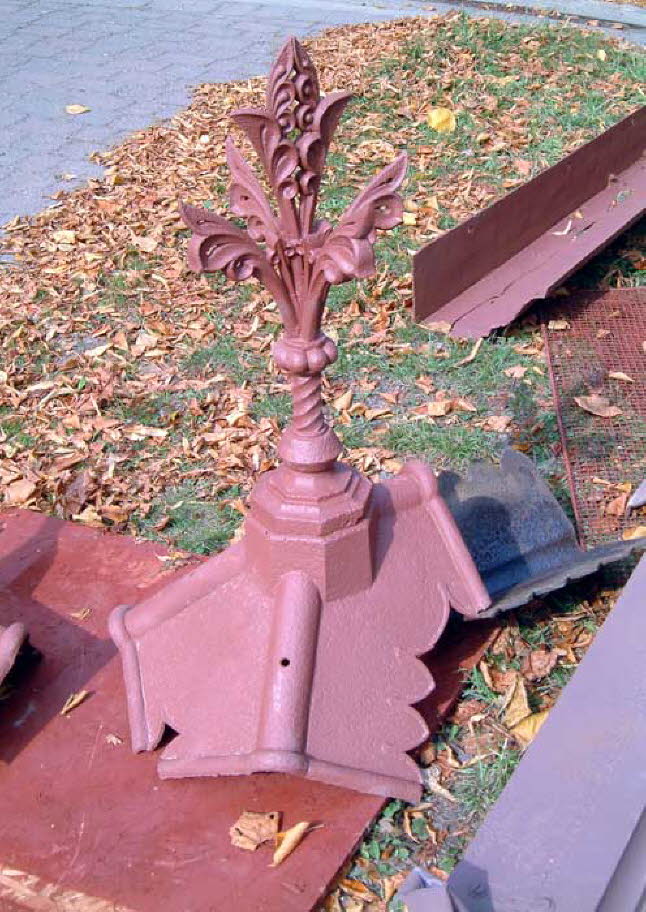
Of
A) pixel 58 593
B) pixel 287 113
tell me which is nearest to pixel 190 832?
pixel 58 593

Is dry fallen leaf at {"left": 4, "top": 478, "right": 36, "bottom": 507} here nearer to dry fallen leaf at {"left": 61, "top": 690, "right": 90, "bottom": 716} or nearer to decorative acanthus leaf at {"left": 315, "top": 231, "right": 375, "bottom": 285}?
dry fallen leaf at {"left": 61, "top": 690, "right": 90, "bottom": 716}

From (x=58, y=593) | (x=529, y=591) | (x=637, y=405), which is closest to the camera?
(x=529, y=591)

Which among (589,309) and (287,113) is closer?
(287,113)

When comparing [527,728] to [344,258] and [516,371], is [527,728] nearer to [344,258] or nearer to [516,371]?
[344,258]

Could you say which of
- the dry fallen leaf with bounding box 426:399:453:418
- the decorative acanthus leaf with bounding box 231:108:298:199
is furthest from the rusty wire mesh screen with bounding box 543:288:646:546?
the decorative acanthus leaf with bounding box 231:108:298:199

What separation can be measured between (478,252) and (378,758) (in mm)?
2967

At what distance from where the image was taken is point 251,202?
2146mm

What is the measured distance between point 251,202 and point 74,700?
1374 mm

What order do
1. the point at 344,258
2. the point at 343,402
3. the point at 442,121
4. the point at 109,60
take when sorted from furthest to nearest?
the point at 109,60 < the point at 442,121 < the point at 343,402 < the point at 344,258

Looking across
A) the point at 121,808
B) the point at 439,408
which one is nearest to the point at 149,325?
the point at 439,408

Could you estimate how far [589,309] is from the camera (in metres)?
4.72

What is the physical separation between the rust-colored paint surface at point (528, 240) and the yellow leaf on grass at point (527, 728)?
216 cm

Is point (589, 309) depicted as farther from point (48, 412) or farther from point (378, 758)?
point (378, 758)

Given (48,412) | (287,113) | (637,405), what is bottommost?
(637,405)
